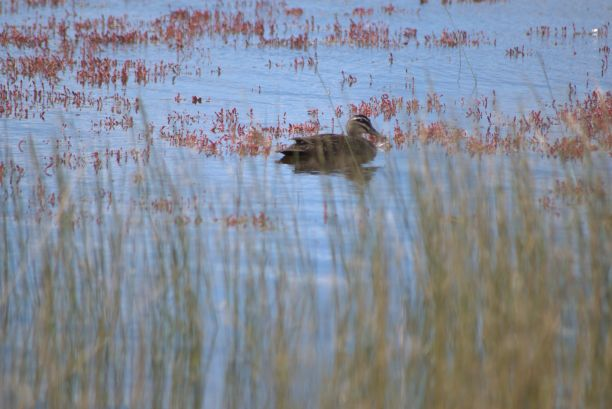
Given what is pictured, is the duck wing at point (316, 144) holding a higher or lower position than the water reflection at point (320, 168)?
higher

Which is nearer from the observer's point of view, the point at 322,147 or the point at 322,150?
the point at 322,150

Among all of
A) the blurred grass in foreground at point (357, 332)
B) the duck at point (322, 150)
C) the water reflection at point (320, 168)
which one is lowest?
the water reflection at point (320, 168)

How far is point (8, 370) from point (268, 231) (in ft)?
11.9

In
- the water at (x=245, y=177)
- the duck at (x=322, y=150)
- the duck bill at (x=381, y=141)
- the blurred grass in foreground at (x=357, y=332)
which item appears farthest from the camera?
the duck bill at (x=381, y=141)

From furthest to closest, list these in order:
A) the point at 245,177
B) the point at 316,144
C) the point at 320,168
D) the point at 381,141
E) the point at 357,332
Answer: the point at 381,141 → the point at 316,144 → the point at 320,168 → the point at 245,177 → the point at 357,332

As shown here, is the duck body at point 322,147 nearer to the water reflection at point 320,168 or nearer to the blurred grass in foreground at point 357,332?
the water reflection at point 320,168

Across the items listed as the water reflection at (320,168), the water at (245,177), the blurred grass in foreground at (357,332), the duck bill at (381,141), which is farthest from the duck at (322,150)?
the blurred grass in foreground at (357,332)

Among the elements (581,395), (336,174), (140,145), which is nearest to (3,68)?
(140,145)

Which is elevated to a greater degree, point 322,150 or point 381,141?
point 322,150

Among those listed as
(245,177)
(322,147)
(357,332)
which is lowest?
(245,177)

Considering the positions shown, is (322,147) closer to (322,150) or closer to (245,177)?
(322,150)

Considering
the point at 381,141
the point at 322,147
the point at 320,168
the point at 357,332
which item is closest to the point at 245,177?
the point at 320,168

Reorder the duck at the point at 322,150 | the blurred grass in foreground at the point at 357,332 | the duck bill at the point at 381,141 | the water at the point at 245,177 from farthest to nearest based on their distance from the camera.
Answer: the duck bill at the point at 381,141
the duck at the point at 322,150
the water at the point at 245,177
the blurred grass in foreground at the point at 357,332

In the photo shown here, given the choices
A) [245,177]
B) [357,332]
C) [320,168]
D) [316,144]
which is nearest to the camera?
[357,332]
